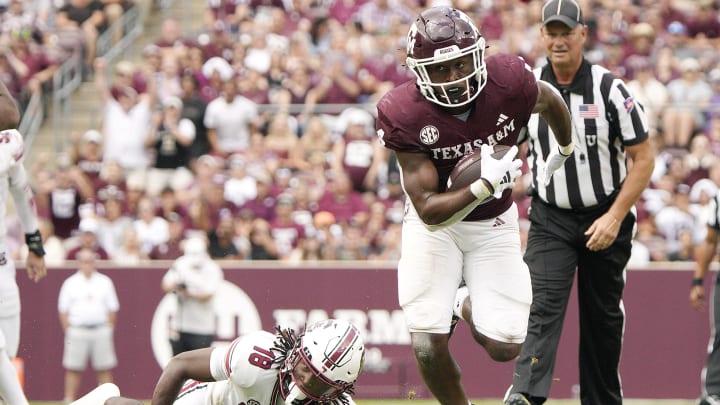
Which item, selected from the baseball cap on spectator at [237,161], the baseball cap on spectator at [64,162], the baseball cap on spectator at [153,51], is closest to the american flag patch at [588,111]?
the baseball cap on spectator at [237,161]

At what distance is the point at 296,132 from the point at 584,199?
6.68 meters

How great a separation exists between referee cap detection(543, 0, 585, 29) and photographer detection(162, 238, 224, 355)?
4848 mm

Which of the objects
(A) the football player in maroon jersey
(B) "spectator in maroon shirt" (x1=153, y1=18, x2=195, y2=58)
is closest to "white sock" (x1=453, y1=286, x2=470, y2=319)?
(A) the football player in maroon jersey

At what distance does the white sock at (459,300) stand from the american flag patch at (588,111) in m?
1.17

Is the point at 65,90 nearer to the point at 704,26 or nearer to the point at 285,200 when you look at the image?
the point at 285,200

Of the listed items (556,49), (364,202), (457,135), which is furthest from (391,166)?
(457,135)

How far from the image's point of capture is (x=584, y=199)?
22.4 feet

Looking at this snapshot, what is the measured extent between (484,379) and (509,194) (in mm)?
5021

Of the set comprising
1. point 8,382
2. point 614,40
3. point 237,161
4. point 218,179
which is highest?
point 614,40

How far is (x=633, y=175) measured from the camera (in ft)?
22.0

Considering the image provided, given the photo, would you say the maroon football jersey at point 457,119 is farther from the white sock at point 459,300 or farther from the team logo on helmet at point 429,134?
the white sock at point 459,300

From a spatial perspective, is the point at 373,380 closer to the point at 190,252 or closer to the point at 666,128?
the point at 190,252

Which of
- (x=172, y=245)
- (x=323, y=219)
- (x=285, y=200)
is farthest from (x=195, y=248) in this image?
(x=323, y=219)

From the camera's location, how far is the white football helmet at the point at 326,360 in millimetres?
5523
